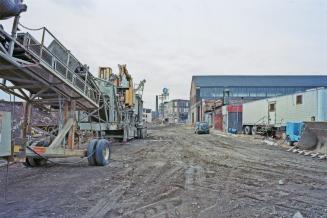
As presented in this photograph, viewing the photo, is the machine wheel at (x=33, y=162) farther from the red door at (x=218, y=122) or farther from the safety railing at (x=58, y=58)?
the red door at (x=218, y=122)

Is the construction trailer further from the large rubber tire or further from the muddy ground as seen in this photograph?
the muddy ground

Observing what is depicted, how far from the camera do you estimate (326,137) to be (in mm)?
17891

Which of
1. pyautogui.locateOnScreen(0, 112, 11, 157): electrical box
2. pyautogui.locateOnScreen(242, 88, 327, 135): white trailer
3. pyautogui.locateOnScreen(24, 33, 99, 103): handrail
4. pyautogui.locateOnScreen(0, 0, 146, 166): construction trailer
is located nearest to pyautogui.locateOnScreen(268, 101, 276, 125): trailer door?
pyautogui.locateOnScreen(242, 88, 327, 135): white trailer

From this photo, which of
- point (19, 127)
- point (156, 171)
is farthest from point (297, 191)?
point (19, 127)

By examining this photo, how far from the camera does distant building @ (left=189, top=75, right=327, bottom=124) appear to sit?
10312 centimetres

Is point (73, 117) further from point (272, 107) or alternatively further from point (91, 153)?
point (272, 107)

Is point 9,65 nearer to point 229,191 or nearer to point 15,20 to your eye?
point 15,20

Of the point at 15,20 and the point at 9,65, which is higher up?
the point at 15,20

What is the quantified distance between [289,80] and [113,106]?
99.2m

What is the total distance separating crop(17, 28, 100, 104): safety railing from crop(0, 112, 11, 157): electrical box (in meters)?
2.66

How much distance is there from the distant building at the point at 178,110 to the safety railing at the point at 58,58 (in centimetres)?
12439

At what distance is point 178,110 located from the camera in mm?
142125

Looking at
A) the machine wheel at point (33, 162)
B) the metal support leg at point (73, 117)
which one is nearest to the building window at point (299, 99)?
the metal support leg at point (73, 117)

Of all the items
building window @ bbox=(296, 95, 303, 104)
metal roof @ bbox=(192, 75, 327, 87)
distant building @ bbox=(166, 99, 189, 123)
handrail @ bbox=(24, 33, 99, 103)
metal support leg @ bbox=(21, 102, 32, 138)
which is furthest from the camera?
distant building @ bbox=(166, 99, 189, 123)
